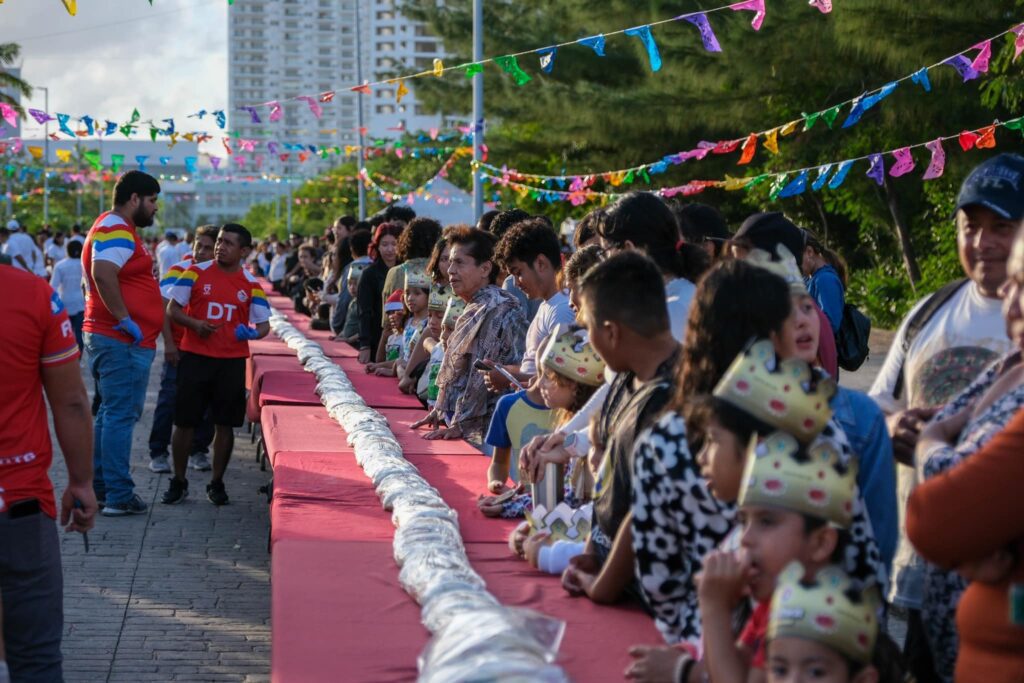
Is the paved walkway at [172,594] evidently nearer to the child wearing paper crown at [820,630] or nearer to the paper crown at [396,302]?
the paper crown at [396,302]

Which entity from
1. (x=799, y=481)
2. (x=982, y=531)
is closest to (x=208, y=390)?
(x=799, y=481)

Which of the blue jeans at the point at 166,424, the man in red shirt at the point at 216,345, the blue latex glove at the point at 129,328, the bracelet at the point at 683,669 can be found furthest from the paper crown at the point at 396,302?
the bracelet at the point at 683,669

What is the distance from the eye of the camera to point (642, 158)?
22.5 m

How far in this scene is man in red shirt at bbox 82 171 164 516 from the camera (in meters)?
8.01

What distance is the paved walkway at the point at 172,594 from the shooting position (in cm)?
573

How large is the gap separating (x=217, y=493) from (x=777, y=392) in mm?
6637

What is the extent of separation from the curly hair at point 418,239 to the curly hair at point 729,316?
624cm

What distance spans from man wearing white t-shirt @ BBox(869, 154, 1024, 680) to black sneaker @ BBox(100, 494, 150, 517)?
5906 mm

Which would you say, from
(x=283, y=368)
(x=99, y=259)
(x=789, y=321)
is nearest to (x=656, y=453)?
(x=789, y=321)

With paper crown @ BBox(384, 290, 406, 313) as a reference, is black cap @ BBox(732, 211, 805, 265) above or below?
above

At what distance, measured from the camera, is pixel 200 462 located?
10242mm

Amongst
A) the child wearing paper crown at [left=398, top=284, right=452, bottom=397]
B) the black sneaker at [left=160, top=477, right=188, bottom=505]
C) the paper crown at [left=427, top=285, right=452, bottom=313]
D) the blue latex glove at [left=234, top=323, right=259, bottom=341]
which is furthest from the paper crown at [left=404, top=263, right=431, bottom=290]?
the black sneaker at [left=160, top=477, right=188, bottom=505]

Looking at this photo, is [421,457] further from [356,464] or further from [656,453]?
[656,453]

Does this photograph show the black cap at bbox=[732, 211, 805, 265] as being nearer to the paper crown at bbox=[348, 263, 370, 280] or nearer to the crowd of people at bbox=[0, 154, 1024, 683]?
the crowd of people at bbox=[0, 154, 1024, 683]
